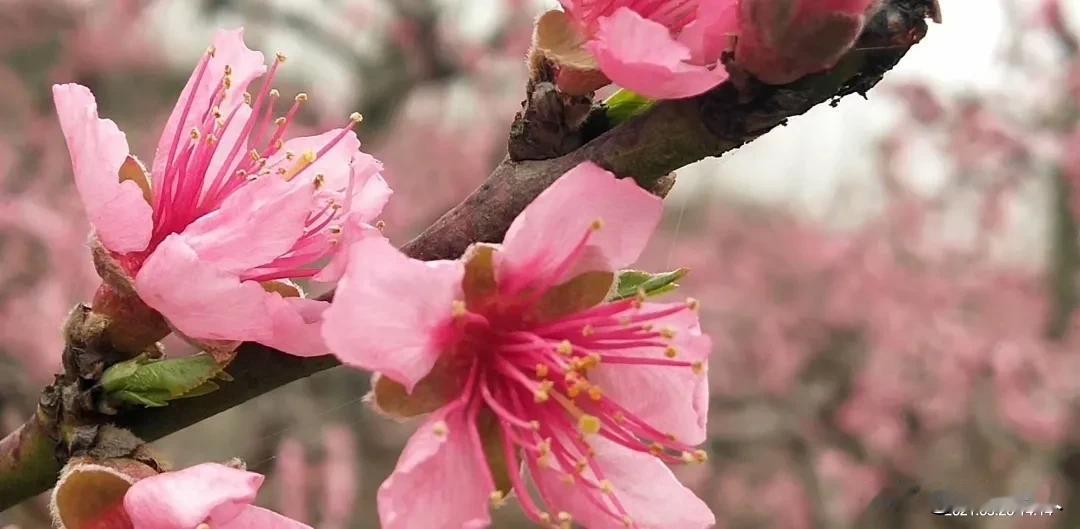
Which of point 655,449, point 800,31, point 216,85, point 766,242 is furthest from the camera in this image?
point 766,242

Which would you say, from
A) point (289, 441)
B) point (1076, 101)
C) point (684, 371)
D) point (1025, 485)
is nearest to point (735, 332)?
point (1076, 101)

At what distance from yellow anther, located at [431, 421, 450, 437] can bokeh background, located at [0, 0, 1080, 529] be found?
1.45 m

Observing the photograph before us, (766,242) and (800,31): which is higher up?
(800,31)

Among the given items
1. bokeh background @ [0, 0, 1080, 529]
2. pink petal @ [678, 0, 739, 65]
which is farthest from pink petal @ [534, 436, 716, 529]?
bokeh background @ [0, 0, 1080, 529]

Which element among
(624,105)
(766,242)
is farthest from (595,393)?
(766,242)

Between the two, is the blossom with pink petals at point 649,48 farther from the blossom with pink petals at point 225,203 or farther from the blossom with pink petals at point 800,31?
the blossom with pink petals at point 225,203

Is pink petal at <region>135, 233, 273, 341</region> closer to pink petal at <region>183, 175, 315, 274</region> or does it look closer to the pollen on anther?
pink petal at <region>183, 175, 315, 274</region>

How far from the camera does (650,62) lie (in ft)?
1.24

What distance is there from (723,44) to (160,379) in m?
0.33

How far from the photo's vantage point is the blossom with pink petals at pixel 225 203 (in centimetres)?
44

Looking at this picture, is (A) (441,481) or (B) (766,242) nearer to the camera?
(A) (441,481)

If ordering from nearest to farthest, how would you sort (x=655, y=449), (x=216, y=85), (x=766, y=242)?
(x=655, y=449), (x=216, y=85), (x=766, y=242)

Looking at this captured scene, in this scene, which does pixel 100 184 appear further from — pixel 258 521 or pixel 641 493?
pixel 641 493

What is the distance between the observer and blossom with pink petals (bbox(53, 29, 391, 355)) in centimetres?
44
